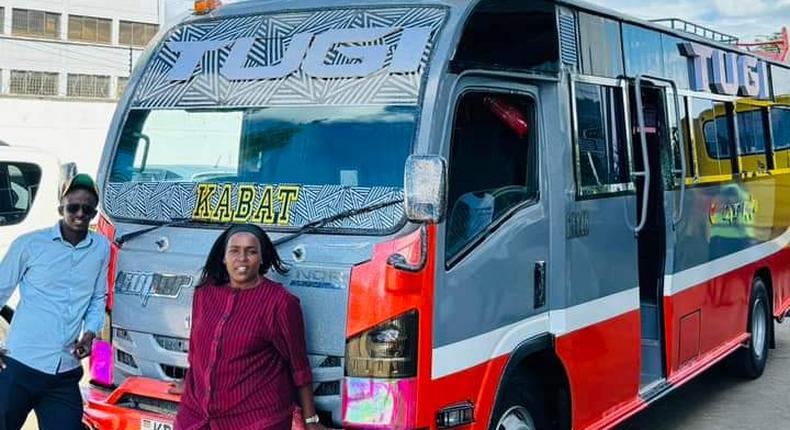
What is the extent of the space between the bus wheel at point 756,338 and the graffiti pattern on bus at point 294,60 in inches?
209

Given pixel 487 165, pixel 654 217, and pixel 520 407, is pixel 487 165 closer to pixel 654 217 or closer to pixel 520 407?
pixel 520 407

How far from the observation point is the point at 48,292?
4.16m

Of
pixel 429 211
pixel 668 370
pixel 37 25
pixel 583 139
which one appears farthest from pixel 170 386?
pixel 37 25

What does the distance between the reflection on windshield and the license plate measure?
1.16 m

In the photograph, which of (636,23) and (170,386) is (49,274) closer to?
(170,386)

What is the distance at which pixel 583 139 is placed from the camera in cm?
506

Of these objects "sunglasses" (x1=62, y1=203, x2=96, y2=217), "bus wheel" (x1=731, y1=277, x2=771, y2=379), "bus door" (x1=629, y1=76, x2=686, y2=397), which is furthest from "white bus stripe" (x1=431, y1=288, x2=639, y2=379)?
"bus wheel" (x1=731, y1=277, x2=771, y2=379)

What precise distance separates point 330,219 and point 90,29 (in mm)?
55529

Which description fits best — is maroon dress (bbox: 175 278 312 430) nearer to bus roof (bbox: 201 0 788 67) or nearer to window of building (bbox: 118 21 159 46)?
bus roof (bbox: 201 0 788 67)

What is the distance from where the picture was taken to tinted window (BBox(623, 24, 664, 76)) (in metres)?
5.82

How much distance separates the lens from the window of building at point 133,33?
2205 inches

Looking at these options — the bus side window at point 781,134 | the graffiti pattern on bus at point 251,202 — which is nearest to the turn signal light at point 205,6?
the graffiti pattern on bus at point 251,202

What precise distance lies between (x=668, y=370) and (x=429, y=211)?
10.7 feet

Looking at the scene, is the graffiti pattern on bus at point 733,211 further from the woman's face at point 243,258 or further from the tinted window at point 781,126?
the woman's face at point 243,258
